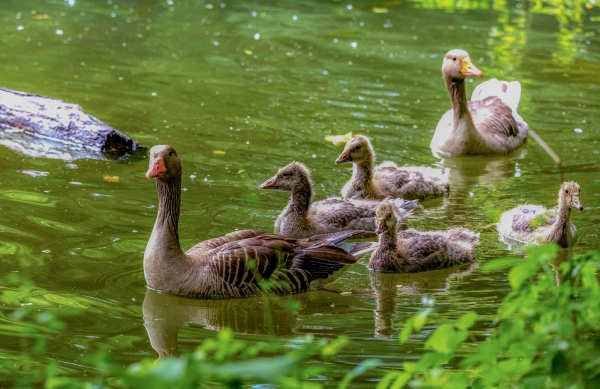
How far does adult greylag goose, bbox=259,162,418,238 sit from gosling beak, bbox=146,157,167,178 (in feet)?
6.35

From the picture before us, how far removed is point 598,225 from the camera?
381 inches

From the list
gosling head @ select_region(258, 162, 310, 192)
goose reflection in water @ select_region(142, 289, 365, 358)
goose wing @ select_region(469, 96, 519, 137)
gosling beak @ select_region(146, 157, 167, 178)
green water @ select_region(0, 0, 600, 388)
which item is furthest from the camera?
goose wing @ select_region(469, 96, 519, 137)

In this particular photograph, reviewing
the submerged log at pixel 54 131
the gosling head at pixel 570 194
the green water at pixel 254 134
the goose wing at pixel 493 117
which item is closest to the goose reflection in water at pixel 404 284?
the green water at pixel 254 134

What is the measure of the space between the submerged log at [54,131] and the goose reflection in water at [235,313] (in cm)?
428

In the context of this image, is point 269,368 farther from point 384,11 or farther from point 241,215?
point 384,11

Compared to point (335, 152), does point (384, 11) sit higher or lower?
higher

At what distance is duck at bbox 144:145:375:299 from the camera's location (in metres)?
7.67

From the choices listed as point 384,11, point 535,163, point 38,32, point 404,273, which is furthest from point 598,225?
point 384,11

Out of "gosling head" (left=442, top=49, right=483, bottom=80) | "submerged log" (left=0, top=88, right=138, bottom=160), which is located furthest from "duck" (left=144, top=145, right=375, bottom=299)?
"gosling head" (left=442, top=49, right=483, bottom=80)

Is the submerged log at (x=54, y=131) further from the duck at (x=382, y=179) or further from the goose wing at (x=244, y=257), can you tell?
the goose wing at (x=244, y=257)

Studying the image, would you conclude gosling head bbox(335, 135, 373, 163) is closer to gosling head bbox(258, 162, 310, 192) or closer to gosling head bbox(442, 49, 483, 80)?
gosling head bbox(258, 162, 310, 192)

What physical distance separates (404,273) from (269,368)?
6187 millimetres

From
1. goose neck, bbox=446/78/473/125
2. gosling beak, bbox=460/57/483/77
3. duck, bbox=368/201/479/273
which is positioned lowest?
duck, bbox=368/201/479/273

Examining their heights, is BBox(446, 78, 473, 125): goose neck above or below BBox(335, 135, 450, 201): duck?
above
